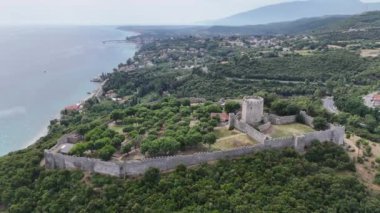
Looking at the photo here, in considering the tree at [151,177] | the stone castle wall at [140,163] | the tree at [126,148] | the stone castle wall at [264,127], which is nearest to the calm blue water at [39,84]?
the stone castle wall at [140,163]

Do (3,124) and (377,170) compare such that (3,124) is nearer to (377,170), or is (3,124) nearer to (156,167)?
(156,167)

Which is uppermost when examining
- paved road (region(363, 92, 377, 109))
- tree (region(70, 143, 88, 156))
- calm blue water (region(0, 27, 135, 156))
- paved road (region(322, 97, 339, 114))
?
tree (region(70, 143, 88, 156))

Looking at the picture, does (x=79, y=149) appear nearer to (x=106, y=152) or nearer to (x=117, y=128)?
(x=106, y=152)

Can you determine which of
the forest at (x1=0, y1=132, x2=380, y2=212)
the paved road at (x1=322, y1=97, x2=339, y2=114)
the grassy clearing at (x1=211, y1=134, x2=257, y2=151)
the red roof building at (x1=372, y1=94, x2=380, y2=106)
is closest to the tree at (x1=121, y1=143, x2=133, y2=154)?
the forest at (x1=0, y1=132, x2=380, y2=212)

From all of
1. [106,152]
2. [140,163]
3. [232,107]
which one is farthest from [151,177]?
[232,107]

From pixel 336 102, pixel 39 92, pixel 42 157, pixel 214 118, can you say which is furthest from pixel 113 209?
pixel 39 92

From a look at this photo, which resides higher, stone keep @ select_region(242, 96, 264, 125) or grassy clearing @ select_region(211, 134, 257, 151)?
stone keep @ select_region(242, 96, 264, 125)

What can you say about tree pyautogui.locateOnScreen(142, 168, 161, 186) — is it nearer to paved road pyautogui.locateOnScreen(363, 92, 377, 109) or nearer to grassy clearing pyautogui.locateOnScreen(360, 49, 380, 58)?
paved road pyautogui.locateOnScreen(363, 92, 377, 109)

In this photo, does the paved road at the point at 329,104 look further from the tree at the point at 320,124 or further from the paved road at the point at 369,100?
the tree at the point at 320,124
